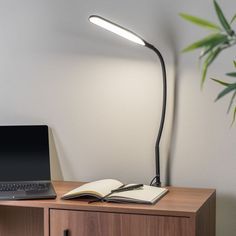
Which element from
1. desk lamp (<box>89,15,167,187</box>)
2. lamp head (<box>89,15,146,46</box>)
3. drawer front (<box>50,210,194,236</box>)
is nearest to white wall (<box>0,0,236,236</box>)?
desk lamp (<box>89,15,167,187</box>)

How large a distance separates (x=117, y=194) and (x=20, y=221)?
2.14 ft

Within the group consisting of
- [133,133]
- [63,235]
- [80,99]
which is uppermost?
[80,99]

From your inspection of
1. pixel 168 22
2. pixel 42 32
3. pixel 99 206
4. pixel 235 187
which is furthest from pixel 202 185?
A: pixel 42 32

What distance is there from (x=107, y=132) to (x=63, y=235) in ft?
1.83

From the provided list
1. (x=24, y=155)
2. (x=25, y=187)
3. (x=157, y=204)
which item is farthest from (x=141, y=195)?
(x=24, y=155)

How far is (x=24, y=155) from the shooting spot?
6.98 feet

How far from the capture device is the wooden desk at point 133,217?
62.7 inches

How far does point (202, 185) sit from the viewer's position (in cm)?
201

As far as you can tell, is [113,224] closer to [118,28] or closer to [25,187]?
[25,187]

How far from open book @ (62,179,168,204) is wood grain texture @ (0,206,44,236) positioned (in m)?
0.45

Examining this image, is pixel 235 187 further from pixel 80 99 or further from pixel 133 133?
pixel 80 99

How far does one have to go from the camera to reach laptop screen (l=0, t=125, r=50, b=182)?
2.11 m

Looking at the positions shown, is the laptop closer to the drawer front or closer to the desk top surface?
the desk top surface

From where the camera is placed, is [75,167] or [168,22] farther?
[75,167]
